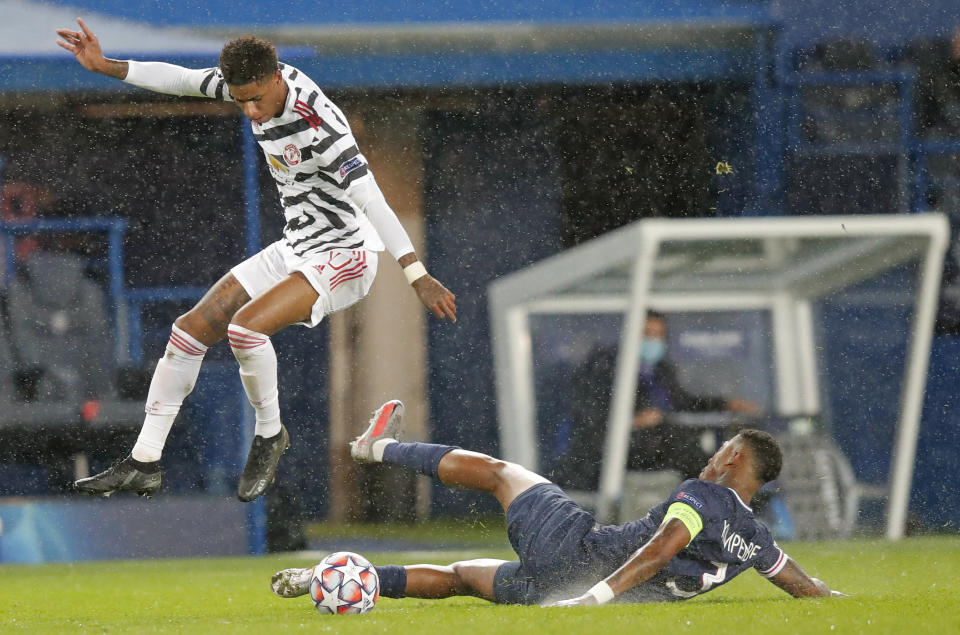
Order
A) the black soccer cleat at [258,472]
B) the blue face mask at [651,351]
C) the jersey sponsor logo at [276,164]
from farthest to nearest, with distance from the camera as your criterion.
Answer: the blue face mask at [651,351], the black soccer cleat at [258,472], the jersey sponsor logo at [276,164]

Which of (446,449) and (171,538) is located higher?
(446,449)

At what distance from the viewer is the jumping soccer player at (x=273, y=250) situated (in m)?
5.36

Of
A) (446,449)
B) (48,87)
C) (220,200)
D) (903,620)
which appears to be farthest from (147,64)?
(220,200)

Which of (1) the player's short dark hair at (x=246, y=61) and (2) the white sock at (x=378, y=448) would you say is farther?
(2) the white sock at (x=378, y=448)

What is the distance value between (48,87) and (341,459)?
4362mm

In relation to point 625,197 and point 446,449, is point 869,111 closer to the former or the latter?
point 625,197

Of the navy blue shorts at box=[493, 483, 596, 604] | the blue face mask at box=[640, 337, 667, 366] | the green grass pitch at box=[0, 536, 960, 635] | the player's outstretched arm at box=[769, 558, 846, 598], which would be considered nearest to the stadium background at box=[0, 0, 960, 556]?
the blue face mask at box=[640, 337, 667, 366]

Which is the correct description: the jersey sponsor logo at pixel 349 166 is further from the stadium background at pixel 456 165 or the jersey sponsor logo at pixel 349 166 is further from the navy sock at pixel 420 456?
the stadium background at pixel 456 165

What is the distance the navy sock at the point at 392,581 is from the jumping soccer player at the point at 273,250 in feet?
2.29

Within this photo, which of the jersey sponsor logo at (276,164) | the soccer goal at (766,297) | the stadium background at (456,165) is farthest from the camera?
the stadium background at (456,165)

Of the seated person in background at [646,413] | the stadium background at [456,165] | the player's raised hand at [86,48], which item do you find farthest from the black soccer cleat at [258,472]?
the stadium background at [456,165]

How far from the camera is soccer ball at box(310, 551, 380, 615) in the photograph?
5148mm

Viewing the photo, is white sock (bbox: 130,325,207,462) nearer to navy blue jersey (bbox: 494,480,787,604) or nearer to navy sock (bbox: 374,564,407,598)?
navy sock (bbox: 374,564,407,598)

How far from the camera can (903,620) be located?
4641 millimetres
